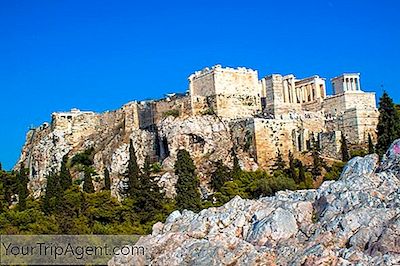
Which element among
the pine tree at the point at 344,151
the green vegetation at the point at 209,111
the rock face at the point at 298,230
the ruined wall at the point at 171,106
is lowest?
the rock face at the point at 298,230

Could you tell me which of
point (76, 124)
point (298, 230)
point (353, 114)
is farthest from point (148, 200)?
point (76, 124)

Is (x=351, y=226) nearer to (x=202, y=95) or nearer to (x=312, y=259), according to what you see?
(x=312, y=259)

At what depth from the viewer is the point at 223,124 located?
173 ft

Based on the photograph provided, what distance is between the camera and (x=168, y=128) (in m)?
53.2

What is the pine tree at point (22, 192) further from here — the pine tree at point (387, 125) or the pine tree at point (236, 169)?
the pine tree at point (387, 125)

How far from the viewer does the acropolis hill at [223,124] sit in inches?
2015

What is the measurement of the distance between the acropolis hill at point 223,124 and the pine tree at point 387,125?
911cm

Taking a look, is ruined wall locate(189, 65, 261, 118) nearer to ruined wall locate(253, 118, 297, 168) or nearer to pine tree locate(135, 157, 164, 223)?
ruined wall locate(253, 118, 297, 168)

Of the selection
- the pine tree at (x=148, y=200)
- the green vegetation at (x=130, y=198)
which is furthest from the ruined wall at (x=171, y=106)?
the pine tree at (x=148, y=200)

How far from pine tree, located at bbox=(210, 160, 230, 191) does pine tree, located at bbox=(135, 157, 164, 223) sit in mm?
4600

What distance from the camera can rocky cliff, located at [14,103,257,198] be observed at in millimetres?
50750

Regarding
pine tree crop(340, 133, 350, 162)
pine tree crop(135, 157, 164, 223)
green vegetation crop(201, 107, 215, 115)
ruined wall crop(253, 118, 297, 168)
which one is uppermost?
green vegetation crop(201, 107, 215, 115)

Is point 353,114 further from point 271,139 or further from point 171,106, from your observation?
point 171,106

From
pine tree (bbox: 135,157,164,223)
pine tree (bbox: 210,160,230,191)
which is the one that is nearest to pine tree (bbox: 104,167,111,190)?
pine tree (bbox: 135,157,164,223)
